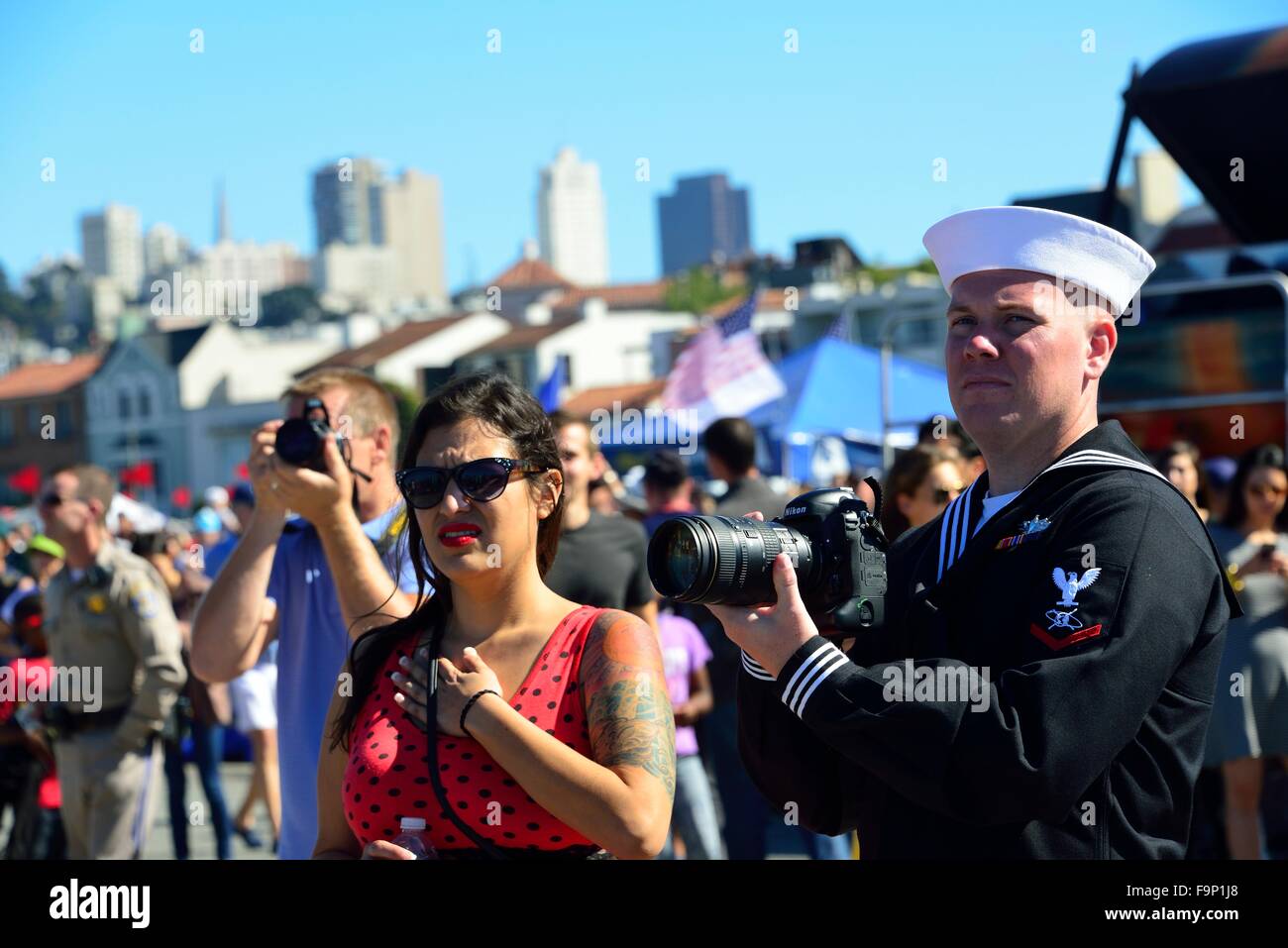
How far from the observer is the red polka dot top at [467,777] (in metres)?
2.54

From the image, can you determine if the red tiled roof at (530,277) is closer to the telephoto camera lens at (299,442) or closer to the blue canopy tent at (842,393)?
the blue canopy tent at (842,393)

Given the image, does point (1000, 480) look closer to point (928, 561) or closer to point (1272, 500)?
point (928, 561)

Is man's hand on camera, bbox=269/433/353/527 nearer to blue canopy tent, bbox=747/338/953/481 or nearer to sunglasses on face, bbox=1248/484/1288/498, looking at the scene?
sunglasses on face, bbox=1248/484/1288/498

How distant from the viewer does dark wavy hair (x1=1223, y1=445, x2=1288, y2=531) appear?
632cm

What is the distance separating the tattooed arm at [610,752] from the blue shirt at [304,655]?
1.05 metres

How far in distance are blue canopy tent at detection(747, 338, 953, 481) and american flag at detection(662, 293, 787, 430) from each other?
0.20 meters

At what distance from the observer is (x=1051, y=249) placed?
7.79ft

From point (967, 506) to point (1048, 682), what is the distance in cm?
51

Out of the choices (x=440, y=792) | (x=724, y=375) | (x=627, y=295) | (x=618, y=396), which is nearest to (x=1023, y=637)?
(x=440, y=792)

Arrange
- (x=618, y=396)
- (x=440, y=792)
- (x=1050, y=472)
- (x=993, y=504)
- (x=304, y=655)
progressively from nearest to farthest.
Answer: (x=1050, y=472) < (x=993, y=504) < (x=440, y=792) < (x=304, y=655) < (x=618, y=396)

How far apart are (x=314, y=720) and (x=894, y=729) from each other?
6.46 ft

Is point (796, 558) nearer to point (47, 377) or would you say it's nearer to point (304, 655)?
point (304, 655)

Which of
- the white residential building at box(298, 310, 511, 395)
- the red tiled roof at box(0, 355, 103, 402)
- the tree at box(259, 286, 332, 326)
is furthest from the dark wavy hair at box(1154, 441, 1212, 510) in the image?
the tree at box(259, 286, 332, 326)

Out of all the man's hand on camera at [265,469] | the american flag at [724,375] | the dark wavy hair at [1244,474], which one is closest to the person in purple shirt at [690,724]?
the dark wavy hair at [1244,474]
